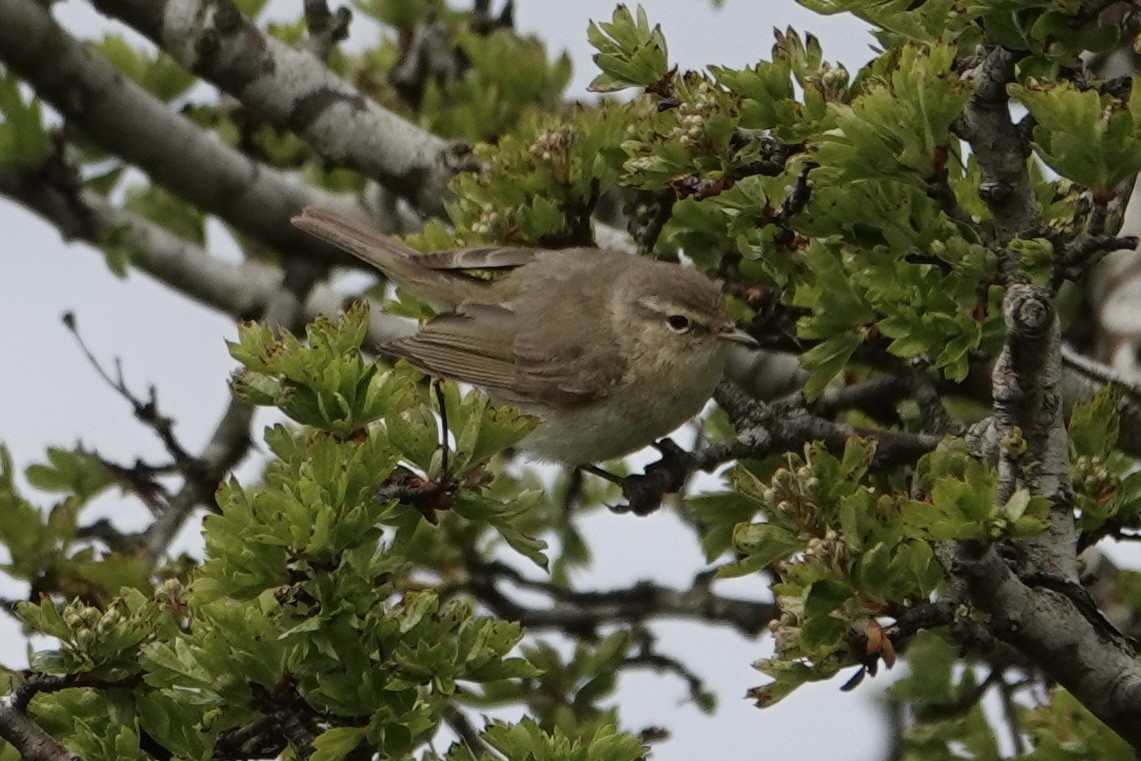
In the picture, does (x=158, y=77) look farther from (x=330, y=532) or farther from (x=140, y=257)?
(x=330, y=532)

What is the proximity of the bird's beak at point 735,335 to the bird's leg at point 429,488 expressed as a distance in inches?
61.9

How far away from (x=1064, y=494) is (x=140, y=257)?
13.4ft

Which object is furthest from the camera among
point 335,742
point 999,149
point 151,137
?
point 151,137

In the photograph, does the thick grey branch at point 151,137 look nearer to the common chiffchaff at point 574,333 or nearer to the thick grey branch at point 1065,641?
the common chiffchaff at point 574,333

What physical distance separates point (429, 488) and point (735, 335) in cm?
175

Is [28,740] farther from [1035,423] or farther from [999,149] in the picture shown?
[999,149]

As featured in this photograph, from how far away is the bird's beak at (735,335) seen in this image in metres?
4.55

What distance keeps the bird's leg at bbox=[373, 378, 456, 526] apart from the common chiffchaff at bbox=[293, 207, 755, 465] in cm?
161

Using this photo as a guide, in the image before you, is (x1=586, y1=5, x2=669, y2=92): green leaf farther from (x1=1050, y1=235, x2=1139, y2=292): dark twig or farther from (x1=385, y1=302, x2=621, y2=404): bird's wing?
(x1=385, y1=302, x2=621, y2=404): bird's wing

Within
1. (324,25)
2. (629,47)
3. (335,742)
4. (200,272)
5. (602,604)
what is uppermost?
(324,25)

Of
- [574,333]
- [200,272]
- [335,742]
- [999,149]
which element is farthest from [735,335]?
[200,272]

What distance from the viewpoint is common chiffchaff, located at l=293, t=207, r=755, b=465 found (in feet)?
16.3

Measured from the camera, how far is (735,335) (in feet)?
15.3

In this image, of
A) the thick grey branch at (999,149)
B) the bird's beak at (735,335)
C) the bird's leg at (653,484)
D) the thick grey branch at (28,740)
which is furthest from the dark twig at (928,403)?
the thick grey branch at (28,740)
